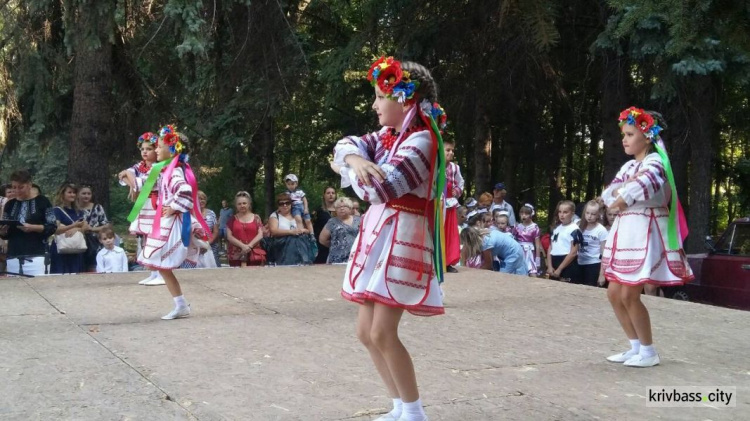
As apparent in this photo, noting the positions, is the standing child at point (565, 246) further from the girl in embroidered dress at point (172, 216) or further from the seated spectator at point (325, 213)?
the girl in embroidered dress at point (172, 216)

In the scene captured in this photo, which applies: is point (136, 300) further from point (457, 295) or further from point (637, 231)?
point (637, 231)

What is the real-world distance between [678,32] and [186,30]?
8037 mm

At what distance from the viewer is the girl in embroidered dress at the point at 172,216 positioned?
326 inches

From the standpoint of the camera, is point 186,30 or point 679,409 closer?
point 679,409

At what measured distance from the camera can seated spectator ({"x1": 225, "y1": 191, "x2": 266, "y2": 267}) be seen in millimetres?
12812

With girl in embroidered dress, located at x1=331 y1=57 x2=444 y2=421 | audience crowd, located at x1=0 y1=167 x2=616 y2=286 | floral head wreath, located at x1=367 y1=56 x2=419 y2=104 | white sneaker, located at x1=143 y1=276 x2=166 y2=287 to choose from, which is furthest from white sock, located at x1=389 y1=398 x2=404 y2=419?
audience crowd, located at x1=0 y1=167 x2=616 y2=286

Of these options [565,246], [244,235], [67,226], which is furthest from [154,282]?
[565,246]

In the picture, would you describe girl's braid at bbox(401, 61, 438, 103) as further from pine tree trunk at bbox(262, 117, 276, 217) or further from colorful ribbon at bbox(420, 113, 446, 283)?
pine tree trunk at bbox(262, 117, 276, 217)

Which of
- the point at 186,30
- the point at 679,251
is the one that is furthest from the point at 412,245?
the point at 186,30

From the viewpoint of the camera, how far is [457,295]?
10023mm

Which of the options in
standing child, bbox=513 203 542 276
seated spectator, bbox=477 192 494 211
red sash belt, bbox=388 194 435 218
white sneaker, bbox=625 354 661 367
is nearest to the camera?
red sash belt, bbox=388 194 435 218

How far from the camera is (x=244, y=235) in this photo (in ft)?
42.4

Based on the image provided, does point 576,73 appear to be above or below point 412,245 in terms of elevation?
above

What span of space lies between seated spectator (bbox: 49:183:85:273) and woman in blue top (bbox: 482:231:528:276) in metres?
5.82
